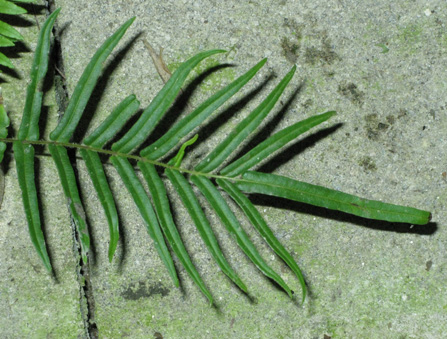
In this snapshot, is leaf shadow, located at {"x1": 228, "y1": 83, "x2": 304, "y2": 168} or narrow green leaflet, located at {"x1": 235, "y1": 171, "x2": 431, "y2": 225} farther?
leaf shadow, located at {"x1": 228, "y1": 83, "x2": 304, "y2": 168}

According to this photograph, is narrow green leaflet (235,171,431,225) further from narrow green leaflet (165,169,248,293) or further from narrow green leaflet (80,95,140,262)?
narrow green leaflet (80,95,140,262)

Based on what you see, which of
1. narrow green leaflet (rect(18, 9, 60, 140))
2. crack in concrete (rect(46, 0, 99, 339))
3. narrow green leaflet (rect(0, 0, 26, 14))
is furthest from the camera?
crack in concrete (rect(46, 0, 99, 339))

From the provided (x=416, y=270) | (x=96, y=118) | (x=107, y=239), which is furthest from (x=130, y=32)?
(x=416, y=270)

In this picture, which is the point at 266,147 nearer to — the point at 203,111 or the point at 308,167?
the point at 203,111

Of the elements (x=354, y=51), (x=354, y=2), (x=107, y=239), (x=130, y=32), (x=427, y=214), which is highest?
(x=354, y=2)

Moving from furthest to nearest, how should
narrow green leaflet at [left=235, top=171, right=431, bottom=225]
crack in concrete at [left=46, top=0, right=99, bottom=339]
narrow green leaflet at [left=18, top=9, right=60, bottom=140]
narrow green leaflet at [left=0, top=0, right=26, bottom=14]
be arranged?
crack in concrete at [left=46, top=0, right=99, bottom=339] < narrow green leaflet at [left=0, top=0, right=26, bottom=14] < narrow green leaflet at [left=18, top=9, right=60, bottom=140] < narrow green leaflet at [left=235, top=171, right=431, bottom=225]

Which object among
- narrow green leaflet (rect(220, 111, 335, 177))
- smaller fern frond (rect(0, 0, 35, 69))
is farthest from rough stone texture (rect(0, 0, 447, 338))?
narrow green leaflet (rect(220, 111, 335, 177))

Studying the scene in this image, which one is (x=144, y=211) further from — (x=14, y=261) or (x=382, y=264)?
(x=382, y=264)

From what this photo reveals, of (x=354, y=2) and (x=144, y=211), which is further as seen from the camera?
(x=354, y=2)
